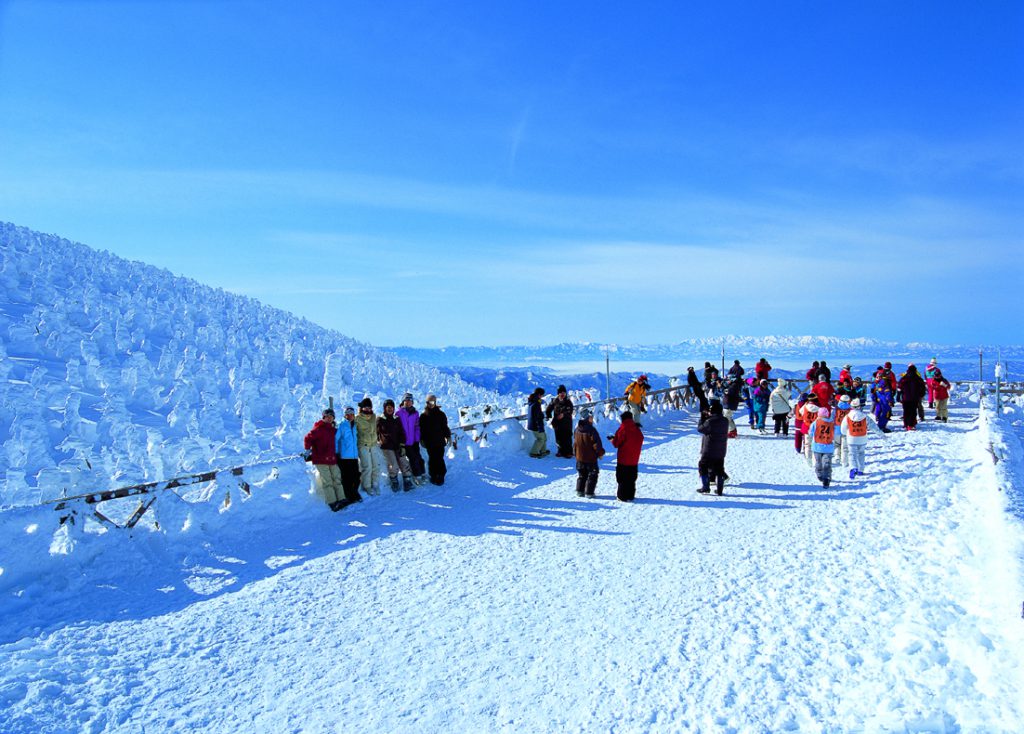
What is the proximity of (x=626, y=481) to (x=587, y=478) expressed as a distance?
0.76m

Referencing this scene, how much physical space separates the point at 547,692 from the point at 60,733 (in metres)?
3.47

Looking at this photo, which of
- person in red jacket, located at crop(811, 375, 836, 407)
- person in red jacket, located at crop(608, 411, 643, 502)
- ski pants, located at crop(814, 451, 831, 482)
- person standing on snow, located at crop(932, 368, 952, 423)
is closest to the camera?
person in red jacket, located at crop(608, 411, 643, 502)

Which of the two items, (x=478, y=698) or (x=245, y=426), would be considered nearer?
(x=478, y=698)

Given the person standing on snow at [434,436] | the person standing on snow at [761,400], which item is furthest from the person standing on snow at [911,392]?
the person standing on snow at [434,436]

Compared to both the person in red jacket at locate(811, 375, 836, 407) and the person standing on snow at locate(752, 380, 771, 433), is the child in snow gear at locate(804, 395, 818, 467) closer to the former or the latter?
the person in red jacket at locate(811, 375, 836, 407)

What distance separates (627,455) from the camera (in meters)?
10.4

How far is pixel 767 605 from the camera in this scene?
6.27 m

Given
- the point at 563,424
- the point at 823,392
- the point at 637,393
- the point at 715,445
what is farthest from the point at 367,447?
the point at 823,392

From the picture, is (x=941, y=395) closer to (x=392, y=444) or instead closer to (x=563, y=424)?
(x=563, y=424)

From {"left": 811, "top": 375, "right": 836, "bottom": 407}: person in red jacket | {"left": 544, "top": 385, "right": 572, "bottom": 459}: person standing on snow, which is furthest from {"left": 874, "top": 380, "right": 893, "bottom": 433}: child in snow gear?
{"left": 544, "top": 385, "right": 572, "bottom": 459}: person standing on snow

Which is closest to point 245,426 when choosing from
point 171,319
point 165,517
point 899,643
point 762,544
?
point 171,319

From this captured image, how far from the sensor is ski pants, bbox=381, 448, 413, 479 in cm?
1104

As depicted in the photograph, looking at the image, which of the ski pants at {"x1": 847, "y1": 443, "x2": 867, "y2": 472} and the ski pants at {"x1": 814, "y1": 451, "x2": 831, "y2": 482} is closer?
the ski pants at {"x1": 814, "y1": 451, "x2": 831, "y2": 482}

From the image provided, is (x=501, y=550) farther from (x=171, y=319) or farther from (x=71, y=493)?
(x=171, y=319)
